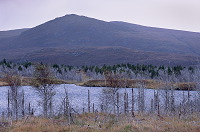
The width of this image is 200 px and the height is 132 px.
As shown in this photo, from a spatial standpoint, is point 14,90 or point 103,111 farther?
point 103,111

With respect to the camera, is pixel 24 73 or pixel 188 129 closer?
pixel 188 129

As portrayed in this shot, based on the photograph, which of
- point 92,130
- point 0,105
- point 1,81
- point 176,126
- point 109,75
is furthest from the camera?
point 1,81

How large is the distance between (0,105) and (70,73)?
3109 inches

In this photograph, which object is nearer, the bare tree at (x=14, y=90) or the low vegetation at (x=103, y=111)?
the low vegetation at (x=103, y=111)

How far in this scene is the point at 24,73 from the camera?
127 metres

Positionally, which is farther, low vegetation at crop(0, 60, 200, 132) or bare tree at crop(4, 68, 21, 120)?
bare tree at crop(4, 68, 21, 120)

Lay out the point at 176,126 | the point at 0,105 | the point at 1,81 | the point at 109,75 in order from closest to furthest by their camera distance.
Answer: the point at 176,126 < the point at 109,75 < the point at 0,105 < the point at 1,81

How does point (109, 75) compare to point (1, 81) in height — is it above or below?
above

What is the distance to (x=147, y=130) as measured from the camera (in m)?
17.2

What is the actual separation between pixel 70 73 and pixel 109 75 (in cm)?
8803

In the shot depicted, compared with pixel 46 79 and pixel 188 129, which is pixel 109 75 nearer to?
pixel 46 79

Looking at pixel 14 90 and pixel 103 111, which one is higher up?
pixel 14 90

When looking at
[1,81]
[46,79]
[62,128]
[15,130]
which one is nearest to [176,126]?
[62,128]

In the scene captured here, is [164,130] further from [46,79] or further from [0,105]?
[0,105]
